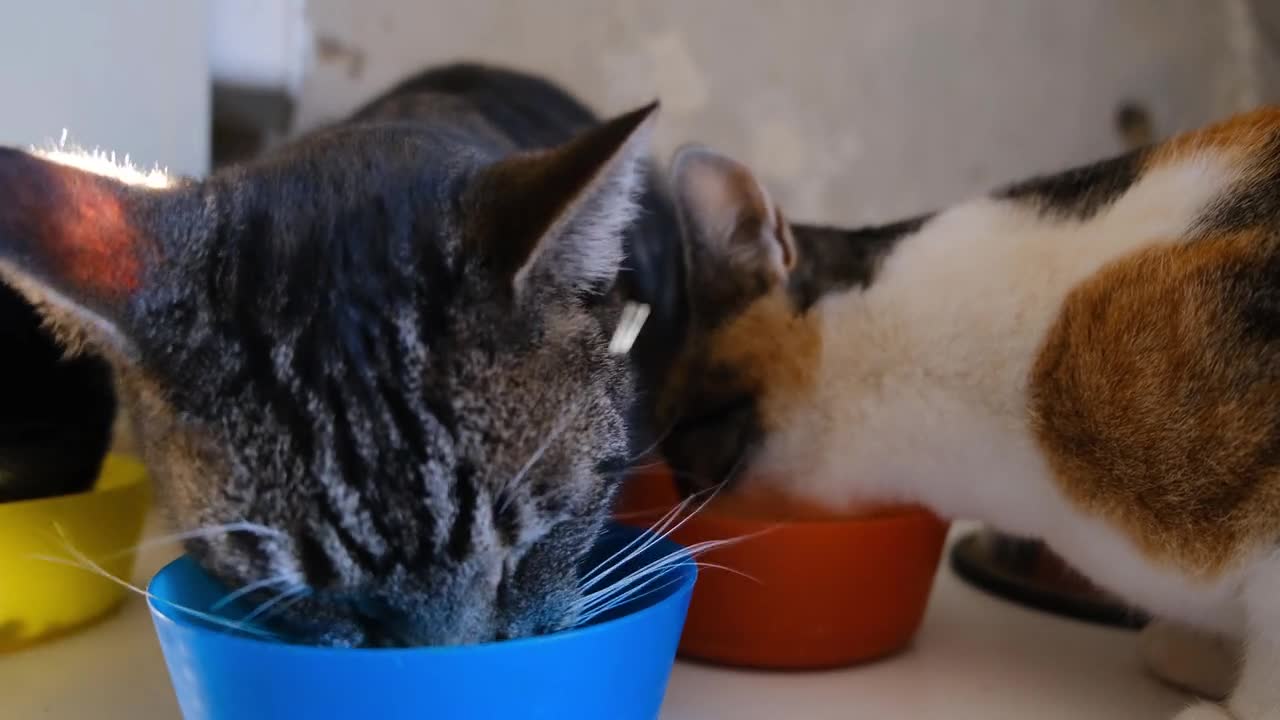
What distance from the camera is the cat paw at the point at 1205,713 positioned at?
814 mm

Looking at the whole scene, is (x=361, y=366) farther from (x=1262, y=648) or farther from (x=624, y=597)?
(x=1262, y=648)

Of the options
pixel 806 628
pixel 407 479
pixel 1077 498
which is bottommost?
pixel 806 628

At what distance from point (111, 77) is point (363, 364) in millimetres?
882

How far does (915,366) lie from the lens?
1.03 meters

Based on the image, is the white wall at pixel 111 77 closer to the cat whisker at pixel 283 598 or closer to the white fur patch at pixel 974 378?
the cat whisker at pixel 283 598

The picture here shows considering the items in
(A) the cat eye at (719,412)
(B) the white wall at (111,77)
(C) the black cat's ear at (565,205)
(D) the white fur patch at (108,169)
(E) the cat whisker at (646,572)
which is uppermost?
(B) the white wall at (111,77)

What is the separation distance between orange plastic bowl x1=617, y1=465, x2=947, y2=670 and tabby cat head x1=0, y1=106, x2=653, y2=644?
26 cm

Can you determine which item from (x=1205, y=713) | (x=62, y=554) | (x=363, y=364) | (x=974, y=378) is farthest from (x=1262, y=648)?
(x=62, y=554)

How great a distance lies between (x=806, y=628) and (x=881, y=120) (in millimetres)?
1155

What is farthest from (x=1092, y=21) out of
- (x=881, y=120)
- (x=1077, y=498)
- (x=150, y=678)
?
(x=150, y=678)

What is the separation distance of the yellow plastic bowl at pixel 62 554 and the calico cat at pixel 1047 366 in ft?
1.92

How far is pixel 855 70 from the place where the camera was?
183 cm

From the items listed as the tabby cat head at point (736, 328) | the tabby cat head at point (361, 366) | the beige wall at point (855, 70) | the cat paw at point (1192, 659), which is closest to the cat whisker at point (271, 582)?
the tabby cat head at point (361, 366)

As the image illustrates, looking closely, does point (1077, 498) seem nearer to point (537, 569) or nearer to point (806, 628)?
point (806, 628)
